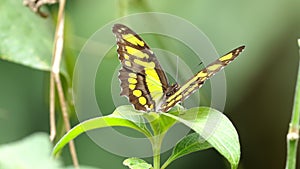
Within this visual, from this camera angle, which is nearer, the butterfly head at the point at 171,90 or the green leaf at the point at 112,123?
the green leaf at the point at 112,123

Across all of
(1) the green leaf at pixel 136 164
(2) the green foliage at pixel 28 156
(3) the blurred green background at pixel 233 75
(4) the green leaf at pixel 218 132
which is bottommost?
(3) the blurred green background at pixel 233 75

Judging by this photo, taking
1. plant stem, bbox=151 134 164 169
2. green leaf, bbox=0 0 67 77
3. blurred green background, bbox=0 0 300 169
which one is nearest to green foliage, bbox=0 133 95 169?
plant stem, bbox=151 134 164 169

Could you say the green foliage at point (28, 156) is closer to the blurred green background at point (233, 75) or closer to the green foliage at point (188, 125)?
the green foliage at point (188, 125)

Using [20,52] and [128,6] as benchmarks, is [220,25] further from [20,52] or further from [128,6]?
[20,52]

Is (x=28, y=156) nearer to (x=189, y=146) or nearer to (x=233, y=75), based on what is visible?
(x=189, y=146)

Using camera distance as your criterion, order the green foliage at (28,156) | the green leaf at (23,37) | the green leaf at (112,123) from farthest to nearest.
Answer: the green leaf at (23,37)
the green leaf at (112,123)
the green foliage at (28,156)

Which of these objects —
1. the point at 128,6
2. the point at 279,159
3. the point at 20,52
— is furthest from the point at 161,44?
the point at 279,159

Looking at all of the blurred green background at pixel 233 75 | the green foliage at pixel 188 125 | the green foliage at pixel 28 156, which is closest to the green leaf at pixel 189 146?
the green foliage at pixel 188 125

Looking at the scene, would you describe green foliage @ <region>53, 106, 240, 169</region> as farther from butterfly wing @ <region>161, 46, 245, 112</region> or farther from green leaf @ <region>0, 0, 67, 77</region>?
green leaf @ <region>0, 0, 67, 77</region>

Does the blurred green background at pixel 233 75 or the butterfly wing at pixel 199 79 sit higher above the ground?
the butterfly wing at pixel 199 79
